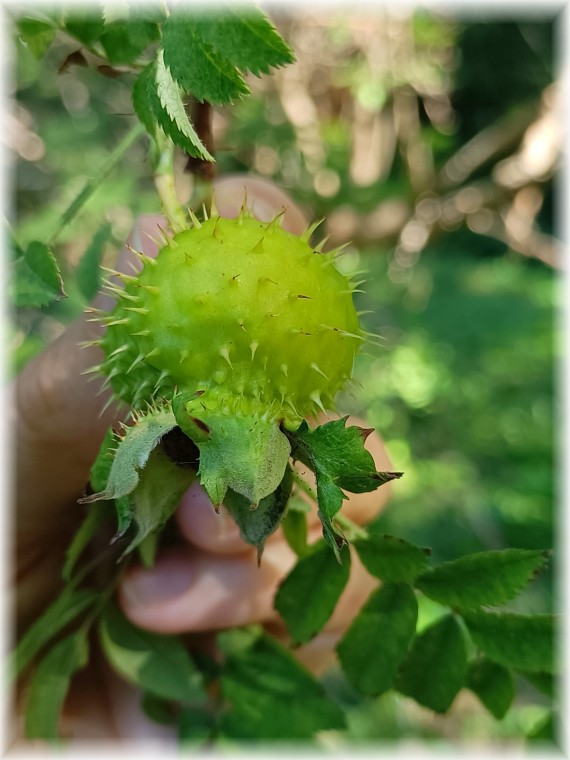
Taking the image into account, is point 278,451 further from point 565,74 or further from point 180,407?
point 565,74

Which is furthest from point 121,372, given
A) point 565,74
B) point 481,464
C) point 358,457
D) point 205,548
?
point 481,464

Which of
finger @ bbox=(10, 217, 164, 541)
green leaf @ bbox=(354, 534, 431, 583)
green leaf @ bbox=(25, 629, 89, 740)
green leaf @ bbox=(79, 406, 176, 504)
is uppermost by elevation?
green leaf @ bbox=(79, 406, 176, 504)

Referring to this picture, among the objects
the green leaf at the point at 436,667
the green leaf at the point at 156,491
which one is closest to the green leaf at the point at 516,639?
the green leaf at the point at 436,667

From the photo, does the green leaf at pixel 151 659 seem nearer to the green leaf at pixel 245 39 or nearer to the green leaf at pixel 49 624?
the green leaf at pixel 49 624

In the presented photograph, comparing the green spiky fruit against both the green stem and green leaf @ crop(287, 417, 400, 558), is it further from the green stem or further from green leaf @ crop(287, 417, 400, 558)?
the green stem

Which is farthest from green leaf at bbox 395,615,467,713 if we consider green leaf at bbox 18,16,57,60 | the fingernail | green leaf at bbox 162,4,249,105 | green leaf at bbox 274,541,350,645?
green leaf at bbox 18,16,57,60

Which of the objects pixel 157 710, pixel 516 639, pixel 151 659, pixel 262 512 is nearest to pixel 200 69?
pixel 262 512
